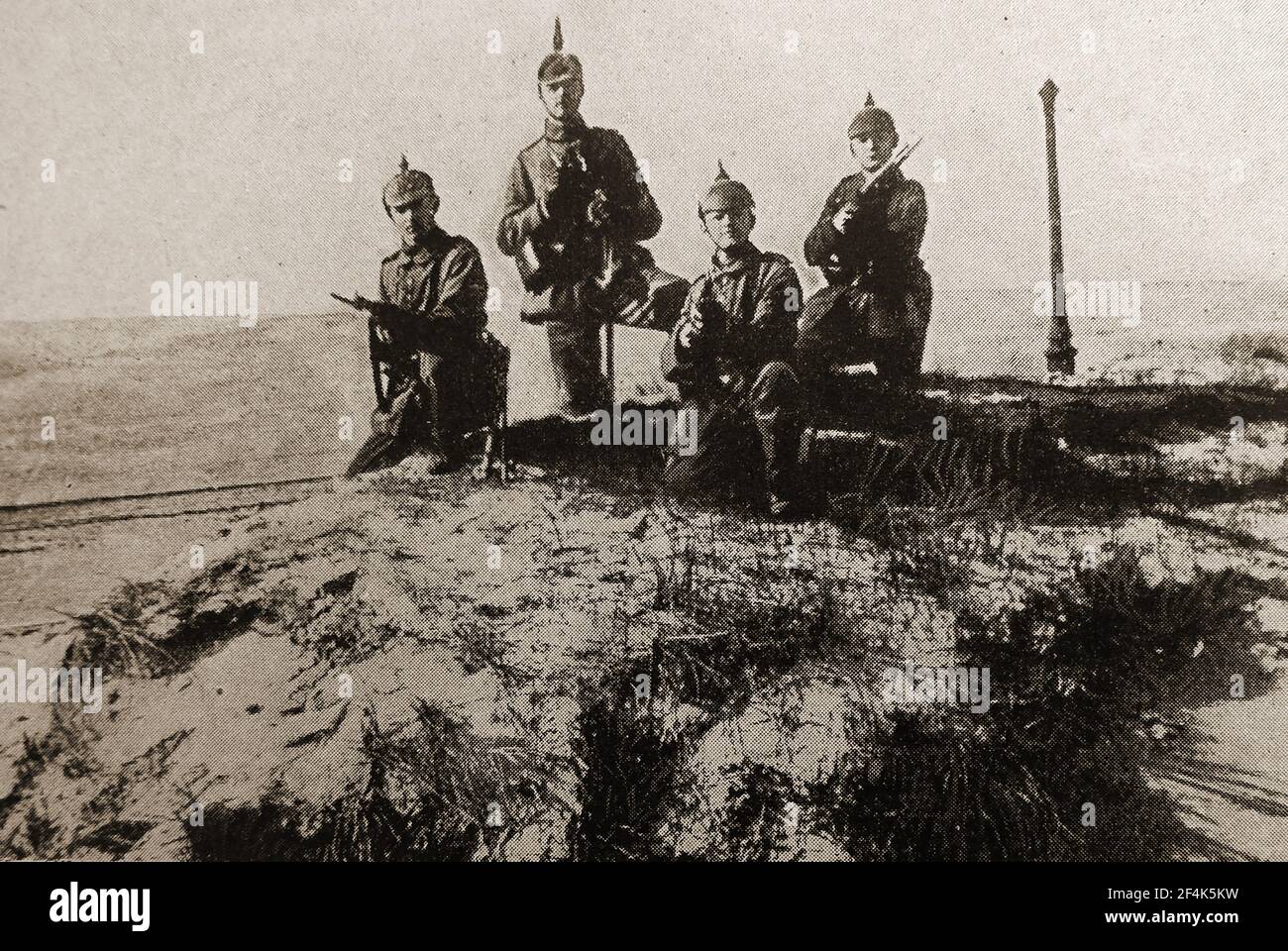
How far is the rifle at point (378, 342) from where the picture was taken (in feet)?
13.3

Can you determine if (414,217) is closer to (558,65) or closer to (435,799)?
(558,65)

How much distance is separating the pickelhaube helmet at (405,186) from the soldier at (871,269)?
191cm

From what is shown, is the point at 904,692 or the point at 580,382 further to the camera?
the point at 580,382

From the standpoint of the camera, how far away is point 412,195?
402 centimetres

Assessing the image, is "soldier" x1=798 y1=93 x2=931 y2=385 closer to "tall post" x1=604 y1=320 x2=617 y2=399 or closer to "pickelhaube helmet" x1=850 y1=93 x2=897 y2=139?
"pickelhaube helmet" x1=850 y1=93 x2=897 y2=139

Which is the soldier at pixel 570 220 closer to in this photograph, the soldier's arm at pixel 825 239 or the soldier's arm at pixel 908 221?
the soldier's arm at pixel 825 239

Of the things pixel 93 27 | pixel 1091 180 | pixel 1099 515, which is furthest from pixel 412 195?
pixel 1099 515

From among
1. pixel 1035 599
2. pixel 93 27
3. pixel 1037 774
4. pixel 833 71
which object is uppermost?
pixel 93 27

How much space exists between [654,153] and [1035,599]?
2.85 meters

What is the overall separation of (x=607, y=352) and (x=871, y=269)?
4.51ft

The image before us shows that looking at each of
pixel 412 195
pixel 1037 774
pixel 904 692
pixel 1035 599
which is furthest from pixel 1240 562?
pixel 412 195

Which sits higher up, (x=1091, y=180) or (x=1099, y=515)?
(x=1091, y=180)
